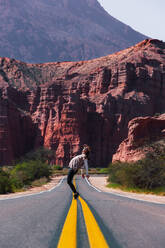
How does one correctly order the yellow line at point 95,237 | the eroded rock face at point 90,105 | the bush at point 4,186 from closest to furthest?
the yellow line at point 95,237 → the bush at point 4,186 → the eroded rock face at point 90,105

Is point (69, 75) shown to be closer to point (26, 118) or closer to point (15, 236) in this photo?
point (26, 118)

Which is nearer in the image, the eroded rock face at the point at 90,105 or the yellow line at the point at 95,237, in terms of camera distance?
the yellow line at the point at 95,237

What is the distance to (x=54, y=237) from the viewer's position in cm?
415

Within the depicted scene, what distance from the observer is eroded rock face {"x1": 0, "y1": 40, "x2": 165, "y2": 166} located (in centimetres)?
9301

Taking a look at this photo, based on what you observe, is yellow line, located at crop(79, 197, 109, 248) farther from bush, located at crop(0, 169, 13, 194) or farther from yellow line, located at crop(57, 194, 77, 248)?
bush, located at crop(0, 169, 13, 194)

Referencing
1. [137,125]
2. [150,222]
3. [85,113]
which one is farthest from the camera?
[85,113]

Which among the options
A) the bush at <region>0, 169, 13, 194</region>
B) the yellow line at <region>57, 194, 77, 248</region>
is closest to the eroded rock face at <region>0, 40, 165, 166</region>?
the bush at <region>0, 169, 13, 194</region>

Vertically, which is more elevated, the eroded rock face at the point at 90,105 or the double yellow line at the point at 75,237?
the eroded rock face at the point at 90,105

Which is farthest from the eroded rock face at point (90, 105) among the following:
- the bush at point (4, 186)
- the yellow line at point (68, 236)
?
the yellow line at point (68, 236)

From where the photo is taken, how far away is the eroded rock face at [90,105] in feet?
305

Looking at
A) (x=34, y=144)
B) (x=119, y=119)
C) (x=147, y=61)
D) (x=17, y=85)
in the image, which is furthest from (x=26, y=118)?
(x=147, y=61)

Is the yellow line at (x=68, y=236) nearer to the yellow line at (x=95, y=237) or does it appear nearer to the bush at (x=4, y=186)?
the yellow line at (x=95, y=237)

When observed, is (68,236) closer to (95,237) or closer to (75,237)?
(75,237)

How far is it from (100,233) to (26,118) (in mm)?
100030
